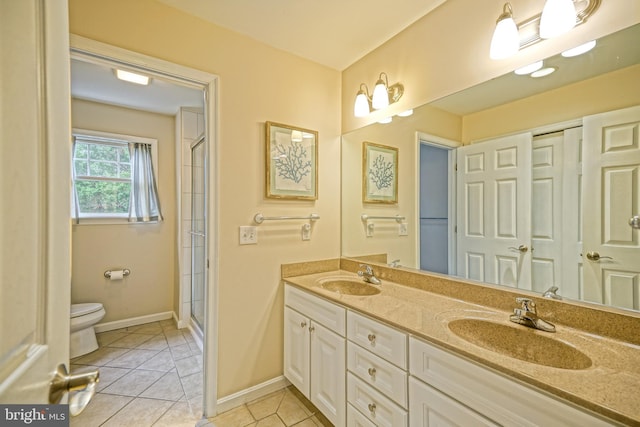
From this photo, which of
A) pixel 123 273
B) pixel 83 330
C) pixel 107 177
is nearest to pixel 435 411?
pixel 83 330

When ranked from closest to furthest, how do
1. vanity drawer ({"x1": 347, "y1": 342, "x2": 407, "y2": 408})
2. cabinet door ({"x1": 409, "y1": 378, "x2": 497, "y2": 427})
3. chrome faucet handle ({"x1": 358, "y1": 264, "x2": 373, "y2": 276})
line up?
cabinet door ({"x1": 409, "y1": 378, "x2": 497, "y2": 427})
vanity drawer ({"x1": 347, "y1": 342, "x2": 407, "y2": 408})
chrome faucet handle ({"x1": 358, "y1": 264, "x2": 373, "y2": 276})

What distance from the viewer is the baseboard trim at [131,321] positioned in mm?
2856

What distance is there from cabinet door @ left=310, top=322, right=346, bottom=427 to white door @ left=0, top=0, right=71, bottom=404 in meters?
1.20

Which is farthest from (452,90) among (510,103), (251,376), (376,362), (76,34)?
(251,376)

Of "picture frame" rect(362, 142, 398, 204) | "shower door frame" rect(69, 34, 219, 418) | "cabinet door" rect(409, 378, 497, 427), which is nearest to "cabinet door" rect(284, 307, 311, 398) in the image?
"shower door frame" rect(69, 34, 219, 418)

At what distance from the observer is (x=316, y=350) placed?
1657mm

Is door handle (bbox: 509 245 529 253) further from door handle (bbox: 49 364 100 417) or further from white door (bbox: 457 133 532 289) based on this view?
door handle (bbox: 49 364 100 417)

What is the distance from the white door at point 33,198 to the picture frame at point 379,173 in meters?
1.83

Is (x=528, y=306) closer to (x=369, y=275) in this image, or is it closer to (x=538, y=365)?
(x=538, y=365)

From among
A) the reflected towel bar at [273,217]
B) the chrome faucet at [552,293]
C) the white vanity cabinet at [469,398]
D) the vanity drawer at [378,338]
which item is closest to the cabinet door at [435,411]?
the white vanity cabinet at [469,398]

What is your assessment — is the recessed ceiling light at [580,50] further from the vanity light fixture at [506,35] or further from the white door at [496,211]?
the white door at [496,211]

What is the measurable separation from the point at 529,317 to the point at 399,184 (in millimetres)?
1136

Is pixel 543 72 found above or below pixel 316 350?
above

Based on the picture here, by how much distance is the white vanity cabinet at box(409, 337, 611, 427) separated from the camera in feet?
2.45
